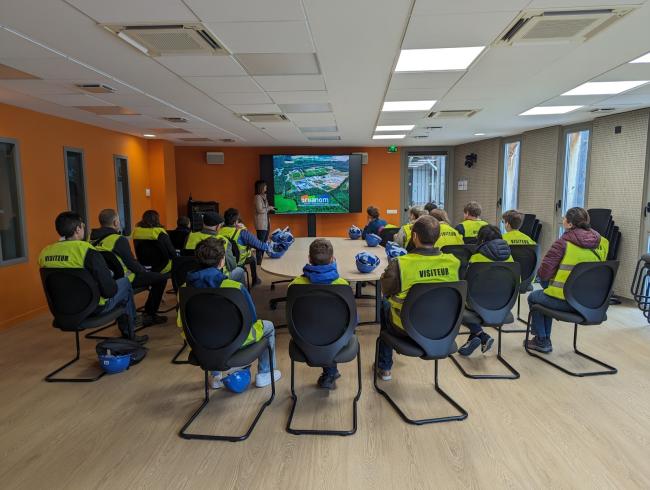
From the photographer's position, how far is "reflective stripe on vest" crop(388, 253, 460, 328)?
276 cm

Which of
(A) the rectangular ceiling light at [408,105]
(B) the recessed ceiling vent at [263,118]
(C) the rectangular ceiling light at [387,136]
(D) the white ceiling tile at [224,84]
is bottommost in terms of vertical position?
(D) the white ceiling tile at [224,84]

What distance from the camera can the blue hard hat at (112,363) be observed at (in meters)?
3.60

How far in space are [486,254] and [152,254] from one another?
3797 mm

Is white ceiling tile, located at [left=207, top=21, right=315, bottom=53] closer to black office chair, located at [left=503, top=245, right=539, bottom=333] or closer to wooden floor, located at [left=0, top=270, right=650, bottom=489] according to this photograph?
wooden floor, located at [left=0, top=270, right=650, bottom=489]

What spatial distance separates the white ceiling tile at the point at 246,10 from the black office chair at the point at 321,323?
1636 mm

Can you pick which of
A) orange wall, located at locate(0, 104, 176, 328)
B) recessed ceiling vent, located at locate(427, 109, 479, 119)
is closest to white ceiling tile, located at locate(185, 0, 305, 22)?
recessed ceiling vent, located at locate(427, 109, 479, 119)

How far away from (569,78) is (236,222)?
390 cm

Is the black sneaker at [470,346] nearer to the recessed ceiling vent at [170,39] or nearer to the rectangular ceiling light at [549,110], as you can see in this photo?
the recessed ceiling vent at [170,39]

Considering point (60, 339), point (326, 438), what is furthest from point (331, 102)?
point (60, 339)

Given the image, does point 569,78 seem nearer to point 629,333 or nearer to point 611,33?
point 611,33

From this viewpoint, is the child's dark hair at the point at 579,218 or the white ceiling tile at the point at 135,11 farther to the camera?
the child's dark hair at the point at 579,218

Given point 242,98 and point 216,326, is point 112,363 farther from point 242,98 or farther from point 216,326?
point 242,98

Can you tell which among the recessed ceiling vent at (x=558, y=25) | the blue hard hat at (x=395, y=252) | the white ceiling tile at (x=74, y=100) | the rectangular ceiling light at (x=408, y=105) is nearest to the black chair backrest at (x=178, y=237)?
the white ceiling tile at (x=74, y=100)

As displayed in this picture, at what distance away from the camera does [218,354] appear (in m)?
2.65
